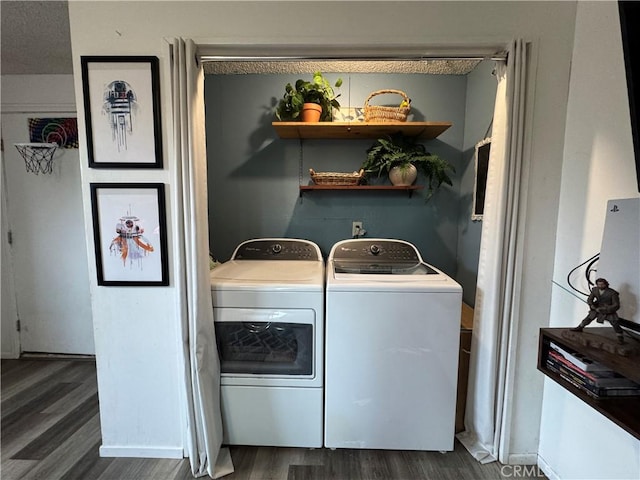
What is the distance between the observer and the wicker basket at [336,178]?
2.13 metres

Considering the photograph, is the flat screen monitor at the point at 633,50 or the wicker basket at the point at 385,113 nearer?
the flat screen monitor at the point at 633,50

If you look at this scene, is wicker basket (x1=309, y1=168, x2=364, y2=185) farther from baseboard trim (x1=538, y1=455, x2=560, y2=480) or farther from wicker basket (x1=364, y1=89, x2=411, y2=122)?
baseboard trim (x1=538, y1=455, x2=560, y2=480)

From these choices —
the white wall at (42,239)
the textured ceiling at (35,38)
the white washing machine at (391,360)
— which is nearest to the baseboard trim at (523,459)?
the white washing machine at (391,360)

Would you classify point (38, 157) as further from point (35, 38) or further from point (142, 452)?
point (142, 452)

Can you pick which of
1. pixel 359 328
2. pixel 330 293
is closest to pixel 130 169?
pixel 330 293

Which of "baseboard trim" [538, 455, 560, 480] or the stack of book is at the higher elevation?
the stack of book

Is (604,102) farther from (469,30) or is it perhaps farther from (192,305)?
(192,305)

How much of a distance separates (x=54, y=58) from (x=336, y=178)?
2.27 m

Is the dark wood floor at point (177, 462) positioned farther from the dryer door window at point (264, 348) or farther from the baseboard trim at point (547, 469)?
the dryer door window at point (264, 348)

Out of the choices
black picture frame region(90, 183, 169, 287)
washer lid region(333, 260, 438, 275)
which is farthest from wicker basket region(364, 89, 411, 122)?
black picture frame region(90, 183, 169, 287)

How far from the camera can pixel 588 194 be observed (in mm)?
1298

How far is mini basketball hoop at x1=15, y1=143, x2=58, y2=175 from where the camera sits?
2459mm

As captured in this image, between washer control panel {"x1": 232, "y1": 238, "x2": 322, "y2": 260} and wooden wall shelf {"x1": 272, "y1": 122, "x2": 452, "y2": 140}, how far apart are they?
0.80 metres

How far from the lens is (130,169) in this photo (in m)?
1.44
